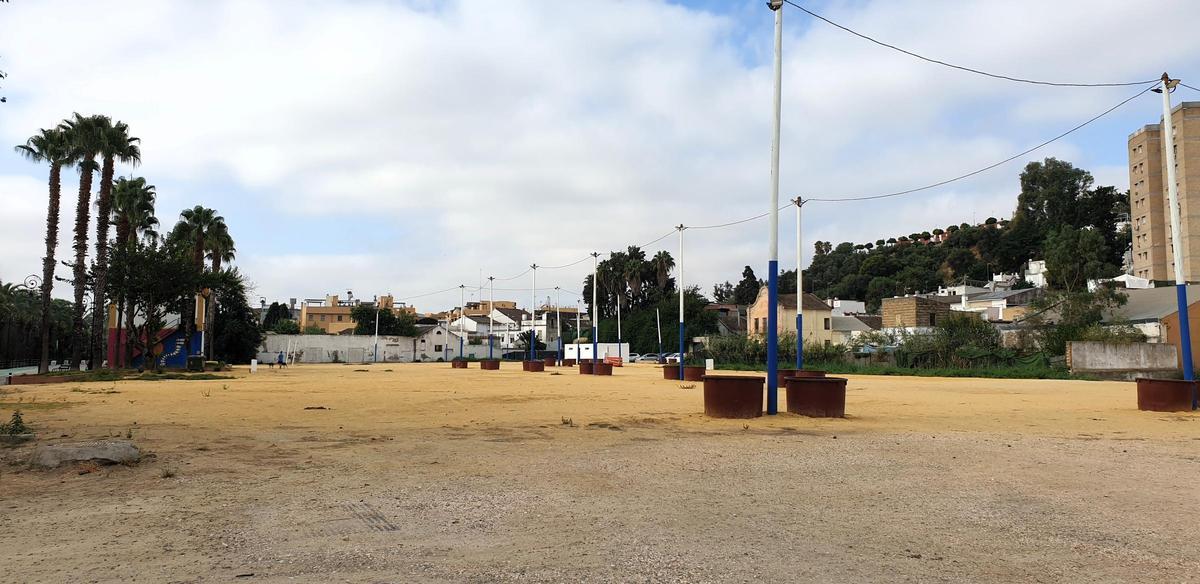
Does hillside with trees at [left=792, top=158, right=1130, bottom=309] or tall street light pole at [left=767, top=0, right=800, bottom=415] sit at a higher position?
hillside with trees at [left=792, top=158, right=1130, bottom=309]

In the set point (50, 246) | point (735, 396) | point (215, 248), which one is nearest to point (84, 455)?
point (735, 396)

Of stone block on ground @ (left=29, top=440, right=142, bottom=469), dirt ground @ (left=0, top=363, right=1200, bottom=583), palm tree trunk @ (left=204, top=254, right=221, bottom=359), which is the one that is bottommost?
dirt ground @ (left=0, top=363, right=1200, bottom=583)

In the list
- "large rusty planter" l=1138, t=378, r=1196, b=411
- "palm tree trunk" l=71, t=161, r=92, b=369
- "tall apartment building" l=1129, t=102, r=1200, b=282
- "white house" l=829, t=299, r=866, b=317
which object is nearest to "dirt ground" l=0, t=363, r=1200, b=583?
"large rusty planter" l=1138, t=378, r=1196, b=411

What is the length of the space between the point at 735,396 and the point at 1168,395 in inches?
424

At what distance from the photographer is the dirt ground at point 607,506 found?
5.02 metres

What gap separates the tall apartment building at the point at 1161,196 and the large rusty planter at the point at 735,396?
100 metres

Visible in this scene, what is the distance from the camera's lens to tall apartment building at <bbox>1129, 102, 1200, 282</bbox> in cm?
9694

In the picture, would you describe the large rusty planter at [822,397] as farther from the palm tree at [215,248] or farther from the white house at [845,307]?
the white house at [845,307]

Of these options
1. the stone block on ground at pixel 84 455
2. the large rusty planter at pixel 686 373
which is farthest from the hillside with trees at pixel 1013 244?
the stone block on ground at pixel 84 455

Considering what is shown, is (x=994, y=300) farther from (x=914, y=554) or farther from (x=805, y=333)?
(x=914, y=554)

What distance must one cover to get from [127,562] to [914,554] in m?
5.12

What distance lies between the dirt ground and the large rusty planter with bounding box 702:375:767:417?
65.1 inches

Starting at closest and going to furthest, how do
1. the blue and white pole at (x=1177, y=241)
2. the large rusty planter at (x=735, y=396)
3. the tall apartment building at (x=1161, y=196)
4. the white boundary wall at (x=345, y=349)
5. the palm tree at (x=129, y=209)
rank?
1. the large rusty planter at (x=735, y=396)
2. the blue and white pole at (x=1177, y=241)
3. the palm tree at (x=129, y=209)
4. the white boundary wall at (x=345, y=349)
5. the tall apartment building at (x=1161, y=196)

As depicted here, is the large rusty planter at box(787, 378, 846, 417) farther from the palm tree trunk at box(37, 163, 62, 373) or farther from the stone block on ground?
the palm tree trunk at box(37, 163, 62, 373)
